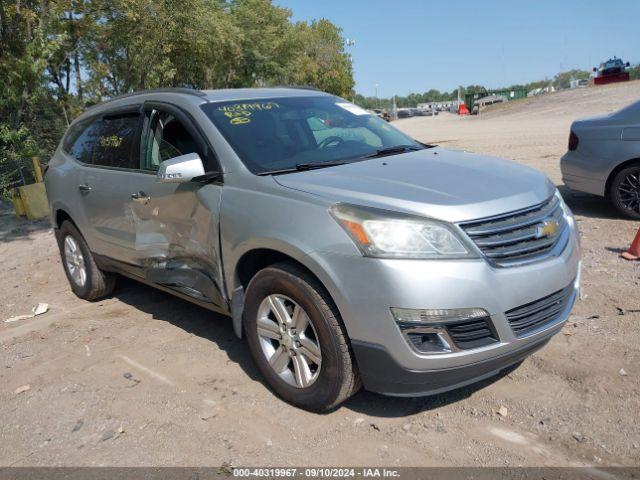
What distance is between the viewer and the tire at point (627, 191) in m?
6.98

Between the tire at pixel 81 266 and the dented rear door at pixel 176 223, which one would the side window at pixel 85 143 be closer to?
the tire at pixel 81 266

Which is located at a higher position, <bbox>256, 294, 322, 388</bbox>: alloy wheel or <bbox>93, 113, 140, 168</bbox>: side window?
<bbox>93, 113, 140, 168</bbox>: side window

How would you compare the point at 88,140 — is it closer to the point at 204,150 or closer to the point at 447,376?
the point at 204,150

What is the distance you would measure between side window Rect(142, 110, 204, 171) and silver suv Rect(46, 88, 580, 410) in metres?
0.02

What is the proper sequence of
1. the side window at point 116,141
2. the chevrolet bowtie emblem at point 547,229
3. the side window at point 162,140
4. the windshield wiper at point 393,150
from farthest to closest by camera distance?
1. the side window at point 116,141
2. the side window at point 162,140
3. the windshield wiper at point 393,150
4. the chevrolet bowtie emblem at point 547,229

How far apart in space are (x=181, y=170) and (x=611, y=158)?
5.56 m

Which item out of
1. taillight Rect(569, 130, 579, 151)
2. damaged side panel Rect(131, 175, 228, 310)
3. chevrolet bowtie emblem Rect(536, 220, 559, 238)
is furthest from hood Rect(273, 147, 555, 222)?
taillight Rect(569, 130, 579, 151)

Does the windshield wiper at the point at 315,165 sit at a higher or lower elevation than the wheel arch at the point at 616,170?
higher

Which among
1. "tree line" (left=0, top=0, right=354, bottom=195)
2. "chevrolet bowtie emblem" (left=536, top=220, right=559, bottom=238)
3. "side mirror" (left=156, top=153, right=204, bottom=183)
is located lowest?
"chevrolet bowtie emblem" (left=536, top=220, right=559, bottom=238)

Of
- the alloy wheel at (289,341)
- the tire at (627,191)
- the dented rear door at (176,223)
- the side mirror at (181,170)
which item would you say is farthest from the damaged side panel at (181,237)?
the tire at (627,191)

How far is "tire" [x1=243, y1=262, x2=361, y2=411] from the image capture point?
3096 millimetres

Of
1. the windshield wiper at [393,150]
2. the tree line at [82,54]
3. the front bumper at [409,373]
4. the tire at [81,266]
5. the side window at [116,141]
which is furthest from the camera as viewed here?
the tree line at [82,54]

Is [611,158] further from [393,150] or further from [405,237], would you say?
[405,237]

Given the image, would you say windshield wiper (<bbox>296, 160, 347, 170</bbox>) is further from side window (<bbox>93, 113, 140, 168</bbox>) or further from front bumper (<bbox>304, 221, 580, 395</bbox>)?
side window (<bbox>93, 113, 140, 168</bbox>)
